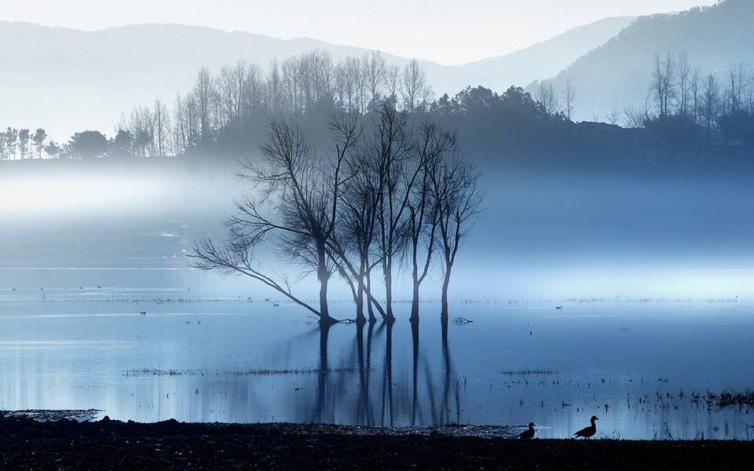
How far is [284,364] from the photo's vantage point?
51688 mm

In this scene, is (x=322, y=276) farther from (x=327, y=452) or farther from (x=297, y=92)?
(x=297, y=92)

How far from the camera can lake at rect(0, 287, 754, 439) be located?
119 feet

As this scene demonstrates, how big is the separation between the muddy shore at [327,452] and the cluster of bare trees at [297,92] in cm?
13819

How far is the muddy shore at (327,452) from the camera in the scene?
23703 millimetres

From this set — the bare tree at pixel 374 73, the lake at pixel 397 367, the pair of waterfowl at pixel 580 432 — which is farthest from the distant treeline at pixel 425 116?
the pair of waterfowl at pixel 580 432

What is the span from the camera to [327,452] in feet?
83.3

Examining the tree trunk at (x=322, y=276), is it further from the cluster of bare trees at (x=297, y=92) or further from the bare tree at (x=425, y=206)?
the cluster of bare trees at (x=297, y=92)

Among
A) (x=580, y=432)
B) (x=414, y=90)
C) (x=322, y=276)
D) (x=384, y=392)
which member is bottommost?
(x=384, y=392)

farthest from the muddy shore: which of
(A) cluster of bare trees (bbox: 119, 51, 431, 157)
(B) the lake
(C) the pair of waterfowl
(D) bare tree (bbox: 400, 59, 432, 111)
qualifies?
(D) bare tree (bbox: 400, 59, 432, 111)

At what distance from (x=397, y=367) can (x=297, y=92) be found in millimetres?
142285

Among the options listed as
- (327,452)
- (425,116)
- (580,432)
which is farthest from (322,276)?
(425,116)

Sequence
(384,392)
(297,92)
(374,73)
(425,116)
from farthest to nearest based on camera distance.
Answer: (297,92), (374,73), (425,116), (384,392)

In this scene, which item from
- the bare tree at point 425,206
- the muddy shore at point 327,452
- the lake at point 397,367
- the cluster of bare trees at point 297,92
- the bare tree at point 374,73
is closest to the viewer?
the muddy shore at point 327,452

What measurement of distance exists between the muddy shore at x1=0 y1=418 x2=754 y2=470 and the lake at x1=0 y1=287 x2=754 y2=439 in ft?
18.1
